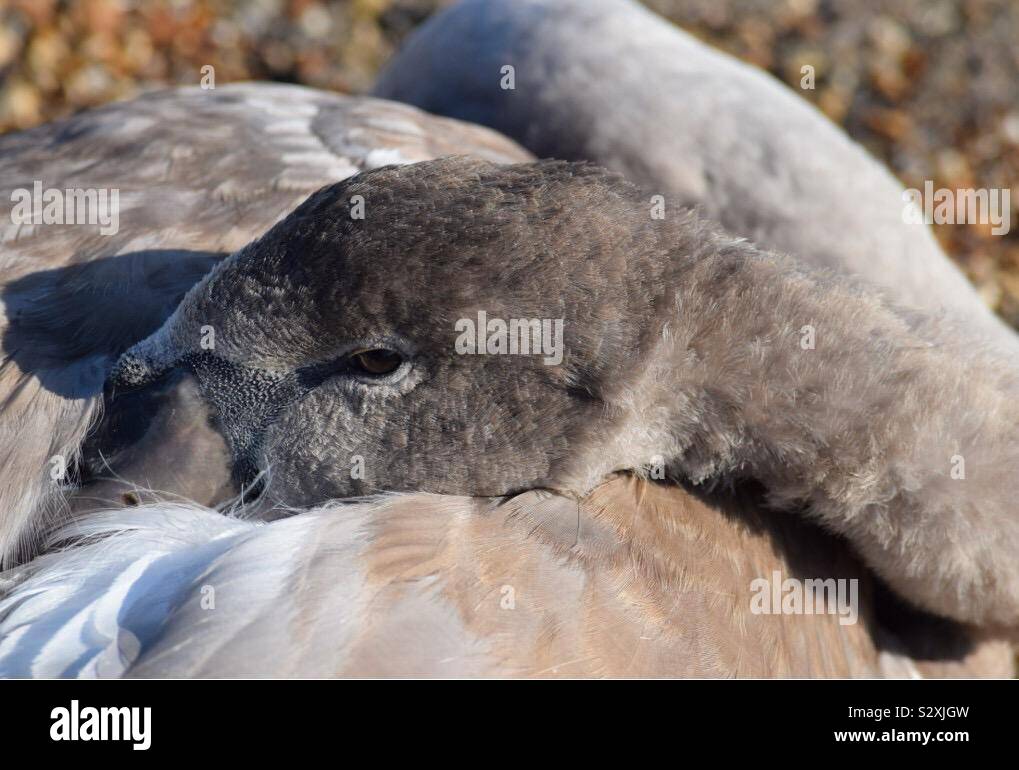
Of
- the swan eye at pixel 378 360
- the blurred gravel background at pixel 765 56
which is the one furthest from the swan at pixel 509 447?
the blurred gravel background at pixel 765 56

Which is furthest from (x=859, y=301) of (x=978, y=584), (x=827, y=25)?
(x=827, y=25)

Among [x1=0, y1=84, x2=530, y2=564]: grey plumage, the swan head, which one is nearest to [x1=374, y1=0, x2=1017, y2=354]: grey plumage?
[x1=0, y1=84, x2=530, y2=564]: grey plumage

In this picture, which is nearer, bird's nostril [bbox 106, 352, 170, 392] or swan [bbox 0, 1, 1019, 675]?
swan [bbox 0, 1, 1019, 675]

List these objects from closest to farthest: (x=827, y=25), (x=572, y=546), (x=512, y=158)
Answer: (x=572, y=546)
(x=512, y=158)
(x=827, y=25)

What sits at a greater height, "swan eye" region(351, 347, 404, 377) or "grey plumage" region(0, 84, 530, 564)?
"grey plumage" region(0, 84, 530, 564)

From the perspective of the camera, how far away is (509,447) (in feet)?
5.98

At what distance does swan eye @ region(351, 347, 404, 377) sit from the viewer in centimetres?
183

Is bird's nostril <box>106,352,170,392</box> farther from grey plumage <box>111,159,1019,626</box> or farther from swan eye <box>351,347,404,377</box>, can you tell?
swan eye <box>351,347,404,377</box>

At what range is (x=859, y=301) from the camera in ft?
6.26

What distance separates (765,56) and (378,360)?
3.40 meters
